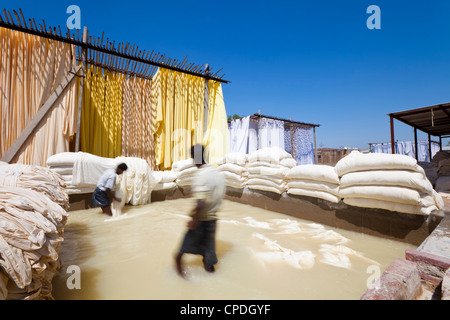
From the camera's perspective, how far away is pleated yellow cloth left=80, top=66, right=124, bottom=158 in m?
4.39

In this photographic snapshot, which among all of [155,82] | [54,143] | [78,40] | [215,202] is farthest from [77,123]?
[215,202]

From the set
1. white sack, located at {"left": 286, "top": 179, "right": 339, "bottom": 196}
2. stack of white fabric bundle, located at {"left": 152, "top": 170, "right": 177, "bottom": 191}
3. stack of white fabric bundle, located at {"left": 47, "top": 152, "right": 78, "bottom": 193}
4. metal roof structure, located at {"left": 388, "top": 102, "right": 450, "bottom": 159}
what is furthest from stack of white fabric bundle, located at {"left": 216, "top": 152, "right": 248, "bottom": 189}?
metal roof structure, located at {"left": 388, "top": 102, "right": 450, "bottom": 159}

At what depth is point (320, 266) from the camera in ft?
6.41

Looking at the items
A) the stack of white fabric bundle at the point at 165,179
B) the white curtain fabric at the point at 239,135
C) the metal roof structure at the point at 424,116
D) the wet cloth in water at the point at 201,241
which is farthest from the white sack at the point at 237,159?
the metal roof structure at the point at 424,116

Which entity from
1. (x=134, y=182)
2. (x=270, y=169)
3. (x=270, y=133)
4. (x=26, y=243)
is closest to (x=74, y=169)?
(x=134, y=182)

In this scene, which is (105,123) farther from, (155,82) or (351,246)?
(351,246)

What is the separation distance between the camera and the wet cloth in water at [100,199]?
12.0 ft

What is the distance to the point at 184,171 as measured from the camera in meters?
5.09

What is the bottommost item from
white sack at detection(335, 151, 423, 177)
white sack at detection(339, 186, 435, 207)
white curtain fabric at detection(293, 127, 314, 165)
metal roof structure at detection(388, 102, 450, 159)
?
white sack at detection(339, 186, 435, 207)

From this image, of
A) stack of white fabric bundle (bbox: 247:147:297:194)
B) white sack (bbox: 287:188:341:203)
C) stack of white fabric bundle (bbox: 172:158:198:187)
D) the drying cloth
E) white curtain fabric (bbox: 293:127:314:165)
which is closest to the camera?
white sack (bbox: 287:188:341:203)

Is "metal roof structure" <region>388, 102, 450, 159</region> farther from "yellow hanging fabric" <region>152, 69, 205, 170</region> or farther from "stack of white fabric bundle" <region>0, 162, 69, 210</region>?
"stack of white fabric bundle" <region>0, 162, 69, 210</region>

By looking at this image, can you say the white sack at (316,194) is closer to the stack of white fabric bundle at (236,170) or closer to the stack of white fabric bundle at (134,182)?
the stack of white fabric bundle at (236,170)

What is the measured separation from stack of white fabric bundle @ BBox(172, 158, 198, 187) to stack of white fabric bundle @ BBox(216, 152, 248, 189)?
85 cm

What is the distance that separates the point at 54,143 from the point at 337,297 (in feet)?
16.2
